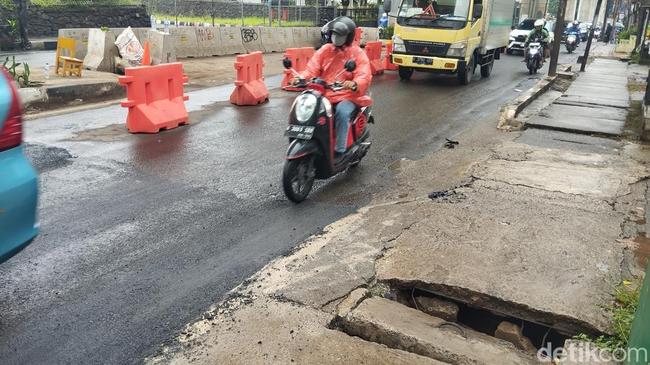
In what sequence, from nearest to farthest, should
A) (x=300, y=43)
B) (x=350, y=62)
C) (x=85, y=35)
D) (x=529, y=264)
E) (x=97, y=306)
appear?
(x=97, y=306)
(x=529, y=264)
(x=350, y=62)
(x=85, y=35)
(x=300, y=43)

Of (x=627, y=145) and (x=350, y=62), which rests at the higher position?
(x=350, y=62)

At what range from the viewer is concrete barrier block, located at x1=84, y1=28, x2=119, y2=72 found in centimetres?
1462

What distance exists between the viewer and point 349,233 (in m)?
4.93

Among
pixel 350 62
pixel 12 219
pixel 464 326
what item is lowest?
pixel 464 326

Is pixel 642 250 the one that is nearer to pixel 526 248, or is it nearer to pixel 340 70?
pixel 526 248

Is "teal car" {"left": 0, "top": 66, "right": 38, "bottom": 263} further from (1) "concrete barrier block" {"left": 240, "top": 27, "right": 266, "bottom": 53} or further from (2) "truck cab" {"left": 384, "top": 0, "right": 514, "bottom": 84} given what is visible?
(1) "concrete barrier block" {"left": 240, "top": 27, "right": 266, "bottom": 53}

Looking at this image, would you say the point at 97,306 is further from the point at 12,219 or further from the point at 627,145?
the point at 627,145

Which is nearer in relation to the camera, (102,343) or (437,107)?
(102,343)

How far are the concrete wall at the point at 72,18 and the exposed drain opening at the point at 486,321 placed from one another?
76.3ft

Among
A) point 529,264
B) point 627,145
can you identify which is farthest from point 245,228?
point 627,145

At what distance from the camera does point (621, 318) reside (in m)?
3.39

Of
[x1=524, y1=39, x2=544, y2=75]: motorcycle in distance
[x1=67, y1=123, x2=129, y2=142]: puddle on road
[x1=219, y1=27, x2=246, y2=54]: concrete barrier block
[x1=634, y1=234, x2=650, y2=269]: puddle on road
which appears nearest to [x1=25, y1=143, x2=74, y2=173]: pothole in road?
[x1=67, y1=123, x2=129, y2=142]: puddle on road

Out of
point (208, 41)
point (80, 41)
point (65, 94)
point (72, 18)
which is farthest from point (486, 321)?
point (72, 18)

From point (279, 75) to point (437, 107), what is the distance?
648 cm
